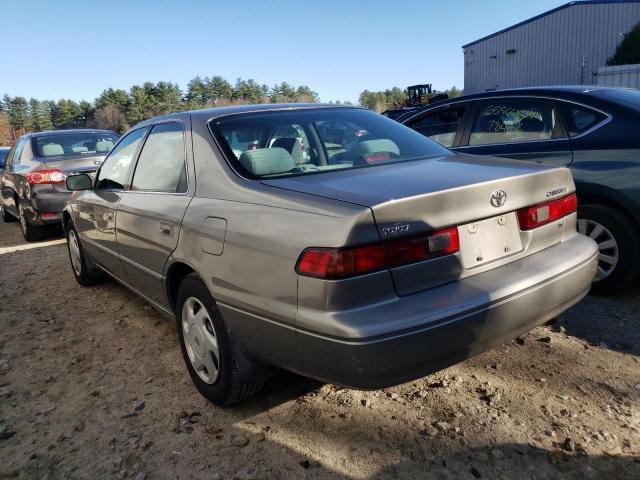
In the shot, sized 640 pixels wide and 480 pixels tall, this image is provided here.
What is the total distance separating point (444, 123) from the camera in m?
4.97

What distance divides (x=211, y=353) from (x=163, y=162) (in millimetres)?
1297

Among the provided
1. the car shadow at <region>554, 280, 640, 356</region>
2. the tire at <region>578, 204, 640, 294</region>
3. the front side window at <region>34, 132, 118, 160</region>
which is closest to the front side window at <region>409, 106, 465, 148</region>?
the tire at <region>578, 204, 640, 294</region>

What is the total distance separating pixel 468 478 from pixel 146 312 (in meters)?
3.09

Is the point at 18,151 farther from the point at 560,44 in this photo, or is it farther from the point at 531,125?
the point at 560,44

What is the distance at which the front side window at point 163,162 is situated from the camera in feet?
9.77

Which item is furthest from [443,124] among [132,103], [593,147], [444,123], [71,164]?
[132,103]

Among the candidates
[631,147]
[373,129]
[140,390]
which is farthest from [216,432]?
[631,147]

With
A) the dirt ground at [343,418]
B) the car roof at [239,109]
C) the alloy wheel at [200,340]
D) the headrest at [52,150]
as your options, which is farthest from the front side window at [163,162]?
the headrest at [52,150]

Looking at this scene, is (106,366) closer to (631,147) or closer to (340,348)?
(340,348)

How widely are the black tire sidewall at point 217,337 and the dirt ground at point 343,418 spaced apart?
11 cm

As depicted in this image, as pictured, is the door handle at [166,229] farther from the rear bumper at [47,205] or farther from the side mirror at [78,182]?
the rear bumper at [47,205]

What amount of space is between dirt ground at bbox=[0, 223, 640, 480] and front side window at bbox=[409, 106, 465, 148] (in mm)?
2042

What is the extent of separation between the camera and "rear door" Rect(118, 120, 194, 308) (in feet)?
9.46

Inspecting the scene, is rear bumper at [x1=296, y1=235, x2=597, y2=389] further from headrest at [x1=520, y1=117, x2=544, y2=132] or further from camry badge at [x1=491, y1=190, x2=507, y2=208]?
headrest at [x1=520, y1=117, x2=544, y2=132]
